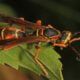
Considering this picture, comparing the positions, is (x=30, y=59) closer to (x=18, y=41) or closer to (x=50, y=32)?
(x=18, y=41)

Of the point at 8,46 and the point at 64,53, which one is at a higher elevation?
the point at 8,46

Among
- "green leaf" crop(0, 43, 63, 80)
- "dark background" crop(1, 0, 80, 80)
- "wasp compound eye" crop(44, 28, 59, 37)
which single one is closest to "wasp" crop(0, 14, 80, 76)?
"wasp compound eye" crop(44, 28, 59, 37)

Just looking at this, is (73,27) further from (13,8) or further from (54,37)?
(54,37)

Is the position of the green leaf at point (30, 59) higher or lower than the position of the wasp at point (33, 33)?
lower

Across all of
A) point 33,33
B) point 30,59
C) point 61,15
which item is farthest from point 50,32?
point 61,15

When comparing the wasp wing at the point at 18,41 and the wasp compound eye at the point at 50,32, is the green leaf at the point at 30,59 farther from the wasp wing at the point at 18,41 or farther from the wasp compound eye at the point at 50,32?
the wasp compound eye at the point at 50,32

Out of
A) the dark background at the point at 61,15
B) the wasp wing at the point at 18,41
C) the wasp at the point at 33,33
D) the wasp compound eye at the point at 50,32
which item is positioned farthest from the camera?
the dark background at the point at 61,15

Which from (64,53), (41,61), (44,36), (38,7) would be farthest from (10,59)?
(38,7)

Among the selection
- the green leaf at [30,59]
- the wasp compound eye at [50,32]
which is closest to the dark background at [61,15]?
the wasp compound eye at [50,32]
